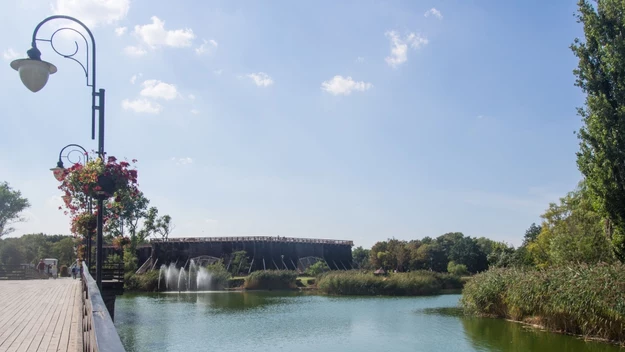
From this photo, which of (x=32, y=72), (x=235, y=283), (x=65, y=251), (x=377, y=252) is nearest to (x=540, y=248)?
(x=377, y=252)

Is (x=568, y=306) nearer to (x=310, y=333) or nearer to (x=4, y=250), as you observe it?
(x=310, y=333)

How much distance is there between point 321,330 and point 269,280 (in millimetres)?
26030

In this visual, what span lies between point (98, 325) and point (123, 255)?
53.4 metres

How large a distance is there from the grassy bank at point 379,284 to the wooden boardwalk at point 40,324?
98.1 ft

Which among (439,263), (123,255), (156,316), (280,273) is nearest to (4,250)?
(123,255)

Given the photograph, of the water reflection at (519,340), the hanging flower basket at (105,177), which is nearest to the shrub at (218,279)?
the water reflection at (519,340)

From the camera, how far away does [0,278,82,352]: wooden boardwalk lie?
702 cm

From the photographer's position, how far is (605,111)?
1778 centimetres

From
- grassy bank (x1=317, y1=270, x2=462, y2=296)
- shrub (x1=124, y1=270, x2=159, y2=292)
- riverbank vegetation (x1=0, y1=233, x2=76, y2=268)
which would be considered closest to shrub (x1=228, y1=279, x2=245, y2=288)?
shrub (x1=124, y1=270, x2=159, y2=292)

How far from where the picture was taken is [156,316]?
25281mm

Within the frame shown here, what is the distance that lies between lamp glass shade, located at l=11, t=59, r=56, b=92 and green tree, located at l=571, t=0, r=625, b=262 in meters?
17.4

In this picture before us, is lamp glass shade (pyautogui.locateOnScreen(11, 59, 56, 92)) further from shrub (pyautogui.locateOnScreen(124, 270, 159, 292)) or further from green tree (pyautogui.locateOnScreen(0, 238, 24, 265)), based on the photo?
green tree (pyautogui.locateOnScreen(0, 238, 24, 265))

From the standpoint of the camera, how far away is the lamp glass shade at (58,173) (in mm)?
11953

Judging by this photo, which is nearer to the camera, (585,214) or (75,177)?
(75,177)
